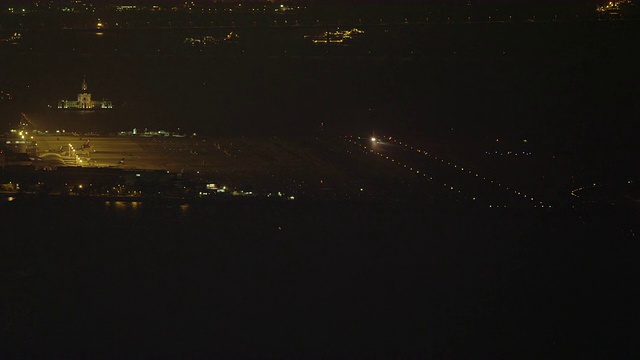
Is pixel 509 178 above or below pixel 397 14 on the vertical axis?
below

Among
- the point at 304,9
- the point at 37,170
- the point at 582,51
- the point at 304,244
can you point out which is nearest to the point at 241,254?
the point at 304,244

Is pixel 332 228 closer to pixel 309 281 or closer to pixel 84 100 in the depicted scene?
pixel 309 281

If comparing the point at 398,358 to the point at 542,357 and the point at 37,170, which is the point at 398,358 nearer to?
the point at 542,357

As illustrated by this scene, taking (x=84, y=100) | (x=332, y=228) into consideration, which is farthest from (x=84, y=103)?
(x=332, y=228)

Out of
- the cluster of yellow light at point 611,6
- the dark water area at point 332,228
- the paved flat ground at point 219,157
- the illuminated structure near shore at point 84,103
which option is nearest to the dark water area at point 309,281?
the dark water area at point 332,228

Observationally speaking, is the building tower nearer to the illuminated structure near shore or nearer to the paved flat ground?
the illuminated structure near shore

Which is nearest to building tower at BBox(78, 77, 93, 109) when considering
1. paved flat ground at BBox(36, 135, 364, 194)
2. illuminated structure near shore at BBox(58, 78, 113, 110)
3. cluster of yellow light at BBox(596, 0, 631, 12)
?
illuminated structure near shore at BBox(58, 78, 113, 110)
